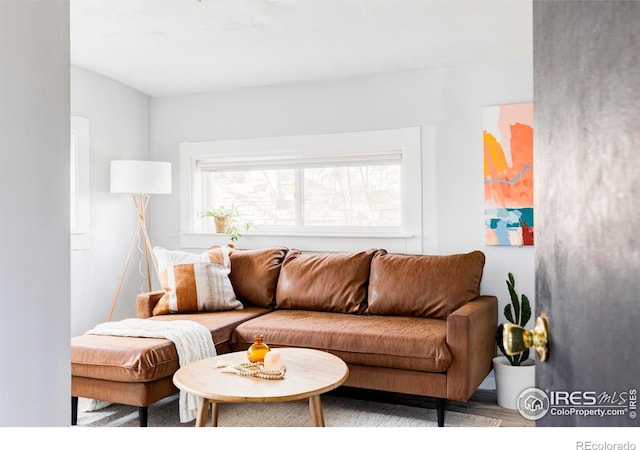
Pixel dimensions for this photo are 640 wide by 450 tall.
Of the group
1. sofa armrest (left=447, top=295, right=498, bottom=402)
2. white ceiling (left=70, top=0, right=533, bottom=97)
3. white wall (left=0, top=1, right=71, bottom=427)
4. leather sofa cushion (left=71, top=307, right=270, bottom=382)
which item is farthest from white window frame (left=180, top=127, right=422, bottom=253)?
white wall (left=0, top=1, right=71, bottom=427)

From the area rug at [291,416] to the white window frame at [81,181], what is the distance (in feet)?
4.35

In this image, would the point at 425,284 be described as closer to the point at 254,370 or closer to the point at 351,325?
the point at 351,325

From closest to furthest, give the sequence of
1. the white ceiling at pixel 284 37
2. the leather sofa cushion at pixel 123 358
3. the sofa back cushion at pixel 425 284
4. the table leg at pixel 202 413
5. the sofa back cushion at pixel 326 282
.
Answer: the table leg at pixel 202 413, the leather sofa cushion at pixel 123 358, the white ceiling at pixel 284 37, the sofa back cushion at pixel 425 284, the sofa back cushion at pixel 326 282

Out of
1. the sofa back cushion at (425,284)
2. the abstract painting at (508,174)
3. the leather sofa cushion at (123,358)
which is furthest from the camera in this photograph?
the abstract painting at (508,174)

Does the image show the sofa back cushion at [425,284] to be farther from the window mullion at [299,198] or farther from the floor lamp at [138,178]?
the floor lamp at [138,178]

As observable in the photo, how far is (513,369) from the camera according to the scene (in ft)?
11.0

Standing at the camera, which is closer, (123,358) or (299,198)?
(123,358)

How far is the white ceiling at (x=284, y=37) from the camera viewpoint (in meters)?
3.04

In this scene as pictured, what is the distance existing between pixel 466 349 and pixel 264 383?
1.10m

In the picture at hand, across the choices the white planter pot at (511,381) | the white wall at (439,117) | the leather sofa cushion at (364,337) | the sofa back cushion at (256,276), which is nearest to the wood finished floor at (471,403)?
the white planter pot at (511,381)

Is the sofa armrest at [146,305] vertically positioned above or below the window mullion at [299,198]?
below

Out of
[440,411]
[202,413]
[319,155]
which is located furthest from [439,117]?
[202,413]

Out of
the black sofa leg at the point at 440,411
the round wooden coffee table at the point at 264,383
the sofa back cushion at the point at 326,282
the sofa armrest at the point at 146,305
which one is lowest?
the black sofa leg at the point at 440,411

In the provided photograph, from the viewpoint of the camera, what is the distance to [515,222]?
12.3 ft
